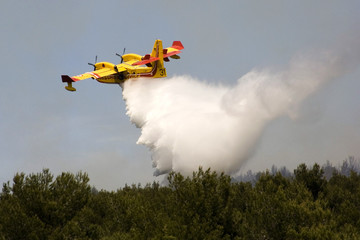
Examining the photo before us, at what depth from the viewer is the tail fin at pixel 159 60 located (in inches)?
2328

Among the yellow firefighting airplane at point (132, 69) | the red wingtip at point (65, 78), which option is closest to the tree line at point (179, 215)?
the red wingtip at point (65, 78)

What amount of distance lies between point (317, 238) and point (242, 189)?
28432 millimetres

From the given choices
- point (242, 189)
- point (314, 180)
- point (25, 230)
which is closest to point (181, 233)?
point (25, 230)

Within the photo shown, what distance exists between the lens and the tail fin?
194 ft

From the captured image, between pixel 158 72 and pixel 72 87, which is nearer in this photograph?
pixel 72 87

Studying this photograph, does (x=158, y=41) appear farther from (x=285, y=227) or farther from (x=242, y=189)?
(x=285, y=227)

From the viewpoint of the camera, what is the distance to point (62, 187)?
140ft

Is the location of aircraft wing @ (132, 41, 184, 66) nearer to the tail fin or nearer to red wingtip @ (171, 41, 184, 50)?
red wingtip @ (171, 41, 184, 50)

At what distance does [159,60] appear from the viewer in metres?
59.1

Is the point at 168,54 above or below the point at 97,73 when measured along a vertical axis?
above

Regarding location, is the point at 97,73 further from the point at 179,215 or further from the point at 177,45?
the point at 179,215

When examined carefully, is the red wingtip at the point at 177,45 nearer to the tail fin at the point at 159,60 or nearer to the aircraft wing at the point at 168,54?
the aircraft wing at the point at 168,54

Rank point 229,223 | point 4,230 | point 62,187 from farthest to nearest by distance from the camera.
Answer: point 62,187
point 4,230
point 229,223

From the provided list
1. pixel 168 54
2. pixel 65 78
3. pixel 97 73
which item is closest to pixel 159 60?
pixel 168 54
